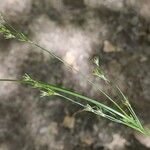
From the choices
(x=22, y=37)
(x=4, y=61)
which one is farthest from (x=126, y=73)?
(x=22, y=37)

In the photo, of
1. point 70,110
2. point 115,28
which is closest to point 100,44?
point 115,28

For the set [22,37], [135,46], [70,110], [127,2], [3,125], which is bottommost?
[3,125]

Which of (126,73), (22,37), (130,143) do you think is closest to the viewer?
(22,37)

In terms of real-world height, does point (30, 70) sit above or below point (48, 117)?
above

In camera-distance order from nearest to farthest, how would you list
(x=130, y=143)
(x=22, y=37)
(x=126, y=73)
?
(x=22, y=37), (x=130, y=143), (x=126, y=73)

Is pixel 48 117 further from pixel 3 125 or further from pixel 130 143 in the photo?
pixel 130 143

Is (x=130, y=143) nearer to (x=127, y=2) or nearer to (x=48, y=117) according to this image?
(x=48, y=117)

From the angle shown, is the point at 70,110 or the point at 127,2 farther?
the point at 127,2
